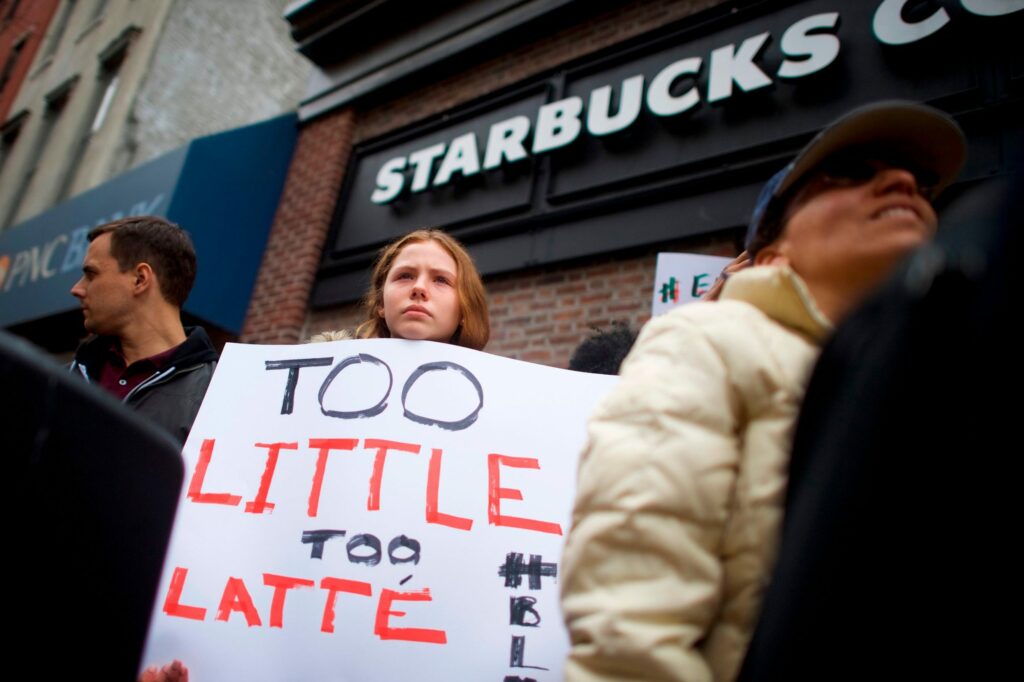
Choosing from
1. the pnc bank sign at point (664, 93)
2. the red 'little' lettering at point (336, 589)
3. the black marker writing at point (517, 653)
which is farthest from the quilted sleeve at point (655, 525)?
the pnc bank sign at point (664, 93)

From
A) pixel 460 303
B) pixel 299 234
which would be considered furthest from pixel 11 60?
pixel 460 303

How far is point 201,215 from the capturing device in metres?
5.46

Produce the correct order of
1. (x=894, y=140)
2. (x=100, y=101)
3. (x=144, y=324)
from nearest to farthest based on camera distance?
(x=894, y=140), (x=144, y=324), (x=100, y=101)

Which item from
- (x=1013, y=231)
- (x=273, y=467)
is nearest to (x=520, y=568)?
(x=273, y=467)

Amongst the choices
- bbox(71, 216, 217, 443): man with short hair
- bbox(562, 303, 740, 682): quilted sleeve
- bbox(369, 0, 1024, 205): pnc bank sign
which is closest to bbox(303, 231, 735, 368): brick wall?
bbox(369, 0, 1024, 205): pnc bank sign

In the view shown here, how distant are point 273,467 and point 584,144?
3.75m

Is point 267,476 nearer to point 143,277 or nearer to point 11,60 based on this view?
point 143,277

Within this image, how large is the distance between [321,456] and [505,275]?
3.33 meters

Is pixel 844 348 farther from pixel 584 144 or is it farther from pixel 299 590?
pixel 584 144

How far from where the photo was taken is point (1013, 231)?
473 mm

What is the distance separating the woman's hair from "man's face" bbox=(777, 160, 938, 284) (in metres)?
1.05

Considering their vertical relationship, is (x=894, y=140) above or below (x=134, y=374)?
above

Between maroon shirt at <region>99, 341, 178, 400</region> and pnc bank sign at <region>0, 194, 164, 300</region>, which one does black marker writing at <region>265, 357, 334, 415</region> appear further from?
pnc bank sign at <region>0, 194, 164, 300</region>

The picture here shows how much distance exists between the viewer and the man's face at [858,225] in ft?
2.92
